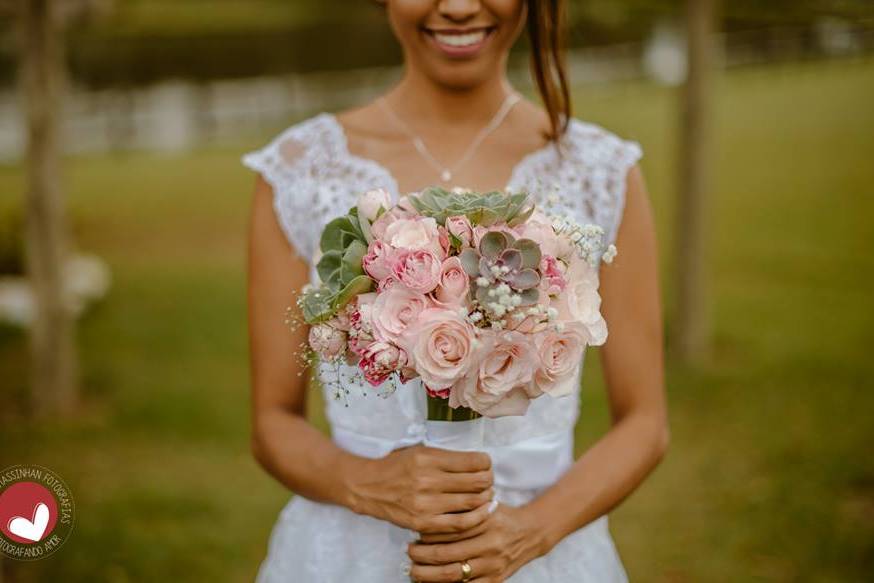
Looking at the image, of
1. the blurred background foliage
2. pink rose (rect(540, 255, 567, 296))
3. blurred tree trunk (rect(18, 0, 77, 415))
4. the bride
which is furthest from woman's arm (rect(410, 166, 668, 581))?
blurred tree trunk (rect(18, 0, 77, 415))

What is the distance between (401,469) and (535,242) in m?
0.59

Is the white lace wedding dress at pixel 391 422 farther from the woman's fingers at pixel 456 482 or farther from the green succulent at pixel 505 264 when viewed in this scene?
the green succulent at pixel 505 264

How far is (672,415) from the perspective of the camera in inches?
243

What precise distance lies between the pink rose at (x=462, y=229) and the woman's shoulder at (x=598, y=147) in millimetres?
747

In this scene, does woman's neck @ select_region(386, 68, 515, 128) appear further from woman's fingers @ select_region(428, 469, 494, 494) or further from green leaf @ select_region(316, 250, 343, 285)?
woman's fingers @ select_region(428, 469, 494, 494)

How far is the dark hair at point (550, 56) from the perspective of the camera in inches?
94.9

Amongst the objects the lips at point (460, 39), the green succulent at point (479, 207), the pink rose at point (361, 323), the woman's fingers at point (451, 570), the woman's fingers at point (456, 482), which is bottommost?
the woman's fingers at point (451, 570)

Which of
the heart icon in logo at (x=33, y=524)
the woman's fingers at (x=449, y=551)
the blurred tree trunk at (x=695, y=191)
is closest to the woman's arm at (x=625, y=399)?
the woman's fingers at (x=449, y=551)

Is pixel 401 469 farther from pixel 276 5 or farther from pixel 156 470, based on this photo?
pixel 276 5

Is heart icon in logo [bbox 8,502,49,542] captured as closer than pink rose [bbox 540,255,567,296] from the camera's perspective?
No

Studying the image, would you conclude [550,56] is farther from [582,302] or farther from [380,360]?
[380,360]

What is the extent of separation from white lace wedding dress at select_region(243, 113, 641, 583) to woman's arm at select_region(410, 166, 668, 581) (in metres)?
0.08

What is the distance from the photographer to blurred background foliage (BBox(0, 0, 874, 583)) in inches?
193

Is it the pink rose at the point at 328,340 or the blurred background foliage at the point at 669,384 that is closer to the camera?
the pink rose at the point at 328,340
